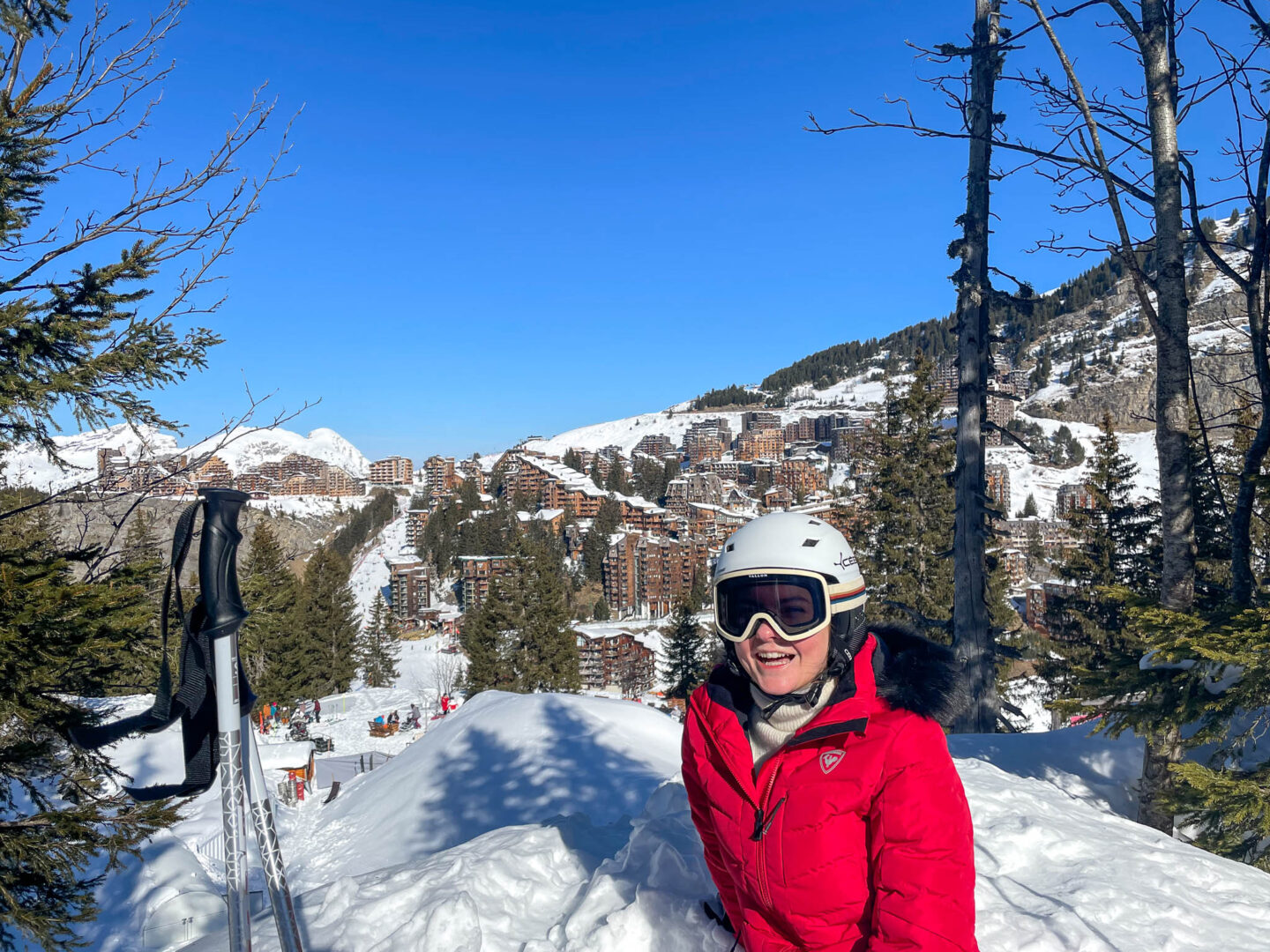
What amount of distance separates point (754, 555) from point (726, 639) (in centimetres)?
33

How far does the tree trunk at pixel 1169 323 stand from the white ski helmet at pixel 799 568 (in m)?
4.77

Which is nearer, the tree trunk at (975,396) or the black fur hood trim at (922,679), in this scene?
the black fur hood trim at (922,679)

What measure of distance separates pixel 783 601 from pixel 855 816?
0.71 metres

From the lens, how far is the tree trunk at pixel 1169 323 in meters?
5.75

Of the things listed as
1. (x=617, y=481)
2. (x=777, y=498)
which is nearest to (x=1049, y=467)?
(x=777, y=498)

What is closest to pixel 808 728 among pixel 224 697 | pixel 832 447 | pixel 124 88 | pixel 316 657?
pixel 224 697

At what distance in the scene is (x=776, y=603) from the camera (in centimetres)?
250

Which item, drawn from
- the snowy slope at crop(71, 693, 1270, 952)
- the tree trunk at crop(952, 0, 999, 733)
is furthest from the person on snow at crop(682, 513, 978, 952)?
the tree trunk at crop(952, 0, 999, 733)

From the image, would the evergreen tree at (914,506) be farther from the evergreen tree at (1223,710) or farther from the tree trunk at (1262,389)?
the evergreen tree at (1223,710)

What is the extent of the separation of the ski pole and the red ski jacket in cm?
162

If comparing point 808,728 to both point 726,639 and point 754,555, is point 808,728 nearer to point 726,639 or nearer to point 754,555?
point 726,639

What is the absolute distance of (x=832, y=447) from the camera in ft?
601

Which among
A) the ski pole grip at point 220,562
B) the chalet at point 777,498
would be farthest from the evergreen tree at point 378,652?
the chalet at point 777,498

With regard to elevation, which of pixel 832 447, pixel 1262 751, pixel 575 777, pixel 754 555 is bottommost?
pixel 575 777
